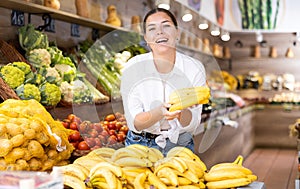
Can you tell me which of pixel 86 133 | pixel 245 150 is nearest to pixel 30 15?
pixel 86 133

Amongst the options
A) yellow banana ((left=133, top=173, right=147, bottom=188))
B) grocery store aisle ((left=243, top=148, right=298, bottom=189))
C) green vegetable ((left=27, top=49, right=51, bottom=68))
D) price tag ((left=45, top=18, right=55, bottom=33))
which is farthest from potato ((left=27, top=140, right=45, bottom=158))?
grocery store aisle ((left=243, top=148, right=298, bottom=189))

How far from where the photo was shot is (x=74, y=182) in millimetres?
2029

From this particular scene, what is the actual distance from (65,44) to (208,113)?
1.55 m

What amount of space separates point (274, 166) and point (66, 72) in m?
4.22

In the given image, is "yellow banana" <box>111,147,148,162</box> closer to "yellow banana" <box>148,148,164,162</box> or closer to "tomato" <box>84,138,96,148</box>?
"yellow banana" <box>148,148,164,162</box>

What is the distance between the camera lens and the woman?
2.53 metres

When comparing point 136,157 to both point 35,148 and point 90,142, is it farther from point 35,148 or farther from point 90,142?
point 90,142

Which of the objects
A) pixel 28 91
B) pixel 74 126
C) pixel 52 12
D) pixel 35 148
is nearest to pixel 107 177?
pixel 35 148

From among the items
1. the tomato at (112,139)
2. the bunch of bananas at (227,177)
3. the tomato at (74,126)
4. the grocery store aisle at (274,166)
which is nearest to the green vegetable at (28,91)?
the tomato at (74,126)

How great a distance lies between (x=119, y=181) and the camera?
207 cm

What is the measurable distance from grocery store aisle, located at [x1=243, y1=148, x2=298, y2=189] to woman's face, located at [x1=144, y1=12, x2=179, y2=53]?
11.6 feet

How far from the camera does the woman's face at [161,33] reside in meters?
2.54

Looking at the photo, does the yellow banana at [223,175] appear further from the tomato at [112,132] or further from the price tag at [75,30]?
the price tag at [75,30]

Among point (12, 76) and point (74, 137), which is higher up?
point (12, 76)
